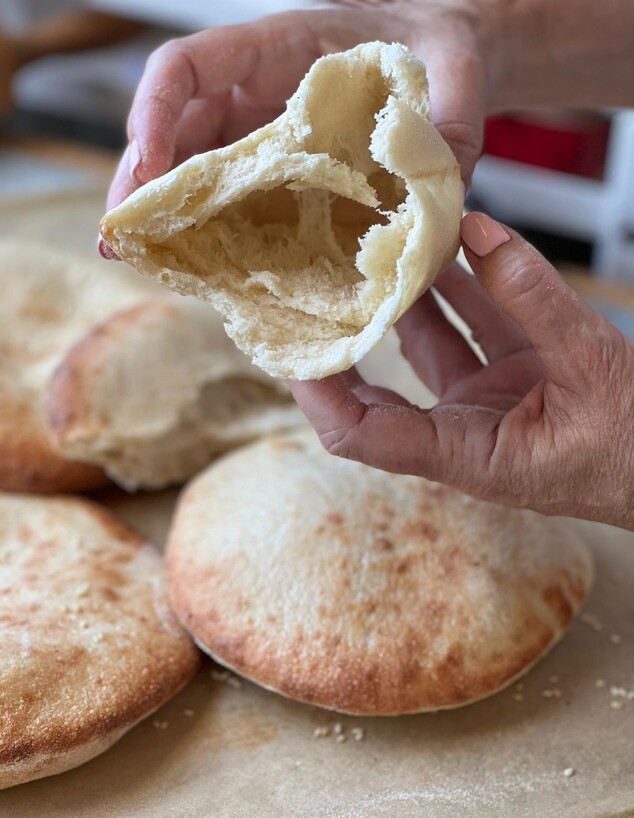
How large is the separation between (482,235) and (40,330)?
4.36 ft

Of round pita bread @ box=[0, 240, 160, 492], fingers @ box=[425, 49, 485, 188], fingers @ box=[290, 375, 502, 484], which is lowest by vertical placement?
round pita bread @ box=[0, 240, 160, 492]

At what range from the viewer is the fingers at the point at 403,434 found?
4.02 ft

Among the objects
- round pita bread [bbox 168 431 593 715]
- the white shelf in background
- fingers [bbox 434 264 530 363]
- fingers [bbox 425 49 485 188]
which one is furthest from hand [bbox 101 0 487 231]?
the white shelf in background

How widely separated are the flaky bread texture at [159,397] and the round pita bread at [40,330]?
0.22ft

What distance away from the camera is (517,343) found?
1.54m

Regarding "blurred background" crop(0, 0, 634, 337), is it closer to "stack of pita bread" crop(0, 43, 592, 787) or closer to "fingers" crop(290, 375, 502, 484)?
"stack of pita bread" crop(0, 43, 592, 787)

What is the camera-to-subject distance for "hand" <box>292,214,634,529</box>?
3.71ft

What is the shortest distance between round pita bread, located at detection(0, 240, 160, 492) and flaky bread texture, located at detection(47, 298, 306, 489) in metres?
0.07

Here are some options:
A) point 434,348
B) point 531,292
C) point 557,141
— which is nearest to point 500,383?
point 434,348

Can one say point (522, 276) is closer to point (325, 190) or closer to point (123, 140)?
point (325, 190)

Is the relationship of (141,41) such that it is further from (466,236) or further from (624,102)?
(466,236)

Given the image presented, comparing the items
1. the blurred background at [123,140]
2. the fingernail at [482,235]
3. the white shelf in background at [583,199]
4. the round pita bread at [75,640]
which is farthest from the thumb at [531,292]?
the white shelf in background at [583,199]

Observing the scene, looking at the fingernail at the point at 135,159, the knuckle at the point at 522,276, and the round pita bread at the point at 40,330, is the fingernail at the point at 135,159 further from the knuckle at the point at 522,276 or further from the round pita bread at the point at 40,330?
the round pita bread at the point at 40,330

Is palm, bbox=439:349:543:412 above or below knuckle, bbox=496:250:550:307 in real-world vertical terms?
below
